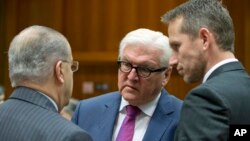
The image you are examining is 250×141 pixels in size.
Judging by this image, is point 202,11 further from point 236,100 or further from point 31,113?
point 31,113

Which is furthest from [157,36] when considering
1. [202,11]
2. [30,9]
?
[30,9]


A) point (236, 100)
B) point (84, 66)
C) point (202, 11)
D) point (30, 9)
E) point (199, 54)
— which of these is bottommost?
point (84, 66)

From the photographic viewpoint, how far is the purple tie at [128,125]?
229 centimetres

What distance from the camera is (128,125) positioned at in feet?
7.61

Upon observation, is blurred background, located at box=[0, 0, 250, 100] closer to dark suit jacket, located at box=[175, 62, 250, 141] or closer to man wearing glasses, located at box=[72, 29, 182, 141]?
man wearing glasses, located at box=[72, 29, 182, 141]

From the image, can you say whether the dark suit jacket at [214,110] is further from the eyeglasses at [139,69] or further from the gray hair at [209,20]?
the eyeglasses at [139,69]

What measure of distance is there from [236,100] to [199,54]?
26cm

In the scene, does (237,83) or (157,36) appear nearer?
(237,83)

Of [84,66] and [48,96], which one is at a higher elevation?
[48,96]

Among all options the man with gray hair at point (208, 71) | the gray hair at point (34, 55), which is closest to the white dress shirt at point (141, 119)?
the man with gray hair at point (208, 71)

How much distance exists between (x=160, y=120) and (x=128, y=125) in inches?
6.3

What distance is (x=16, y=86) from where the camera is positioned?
189 centimetres

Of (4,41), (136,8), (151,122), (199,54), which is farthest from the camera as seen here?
(4,41)

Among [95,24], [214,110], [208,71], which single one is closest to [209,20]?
[208,71]
